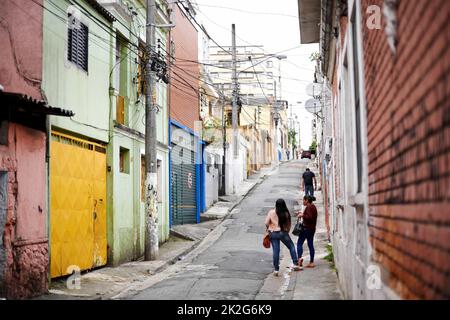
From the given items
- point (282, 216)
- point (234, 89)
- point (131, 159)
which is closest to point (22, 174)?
point (282, 216)

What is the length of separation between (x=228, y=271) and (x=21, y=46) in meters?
6.21

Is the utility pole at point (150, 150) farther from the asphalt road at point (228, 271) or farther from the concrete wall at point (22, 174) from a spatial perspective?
the concrete wall at point (22, 174)

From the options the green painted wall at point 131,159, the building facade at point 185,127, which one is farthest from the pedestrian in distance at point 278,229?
the building facade at point 185,127

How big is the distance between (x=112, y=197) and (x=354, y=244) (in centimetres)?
807

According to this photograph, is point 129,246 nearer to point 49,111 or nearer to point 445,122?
point 49,111

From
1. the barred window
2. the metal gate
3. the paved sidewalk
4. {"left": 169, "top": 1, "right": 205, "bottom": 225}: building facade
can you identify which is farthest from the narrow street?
the barred window

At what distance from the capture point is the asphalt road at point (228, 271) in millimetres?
9969

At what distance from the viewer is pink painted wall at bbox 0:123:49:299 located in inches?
361

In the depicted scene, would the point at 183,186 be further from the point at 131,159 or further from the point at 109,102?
the point at 109,102

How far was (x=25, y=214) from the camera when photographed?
965 centimetres

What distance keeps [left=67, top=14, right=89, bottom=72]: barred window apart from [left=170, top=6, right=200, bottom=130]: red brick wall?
7.60 metres

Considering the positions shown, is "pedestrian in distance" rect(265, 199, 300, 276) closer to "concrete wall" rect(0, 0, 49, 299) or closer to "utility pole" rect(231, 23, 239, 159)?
"concrete wall" rect(0, 0, 49, 299)

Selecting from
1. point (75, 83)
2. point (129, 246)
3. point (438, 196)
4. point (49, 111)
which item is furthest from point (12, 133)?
point (438, 196)

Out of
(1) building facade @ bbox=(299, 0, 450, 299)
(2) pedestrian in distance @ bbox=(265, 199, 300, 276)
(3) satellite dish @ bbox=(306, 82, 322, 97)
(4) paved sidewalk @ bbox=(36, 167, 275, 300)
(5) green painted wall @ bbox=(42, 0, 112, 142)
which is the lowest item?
(4) paved sidewalk @ bbox=(36, 167, 275, 300)
